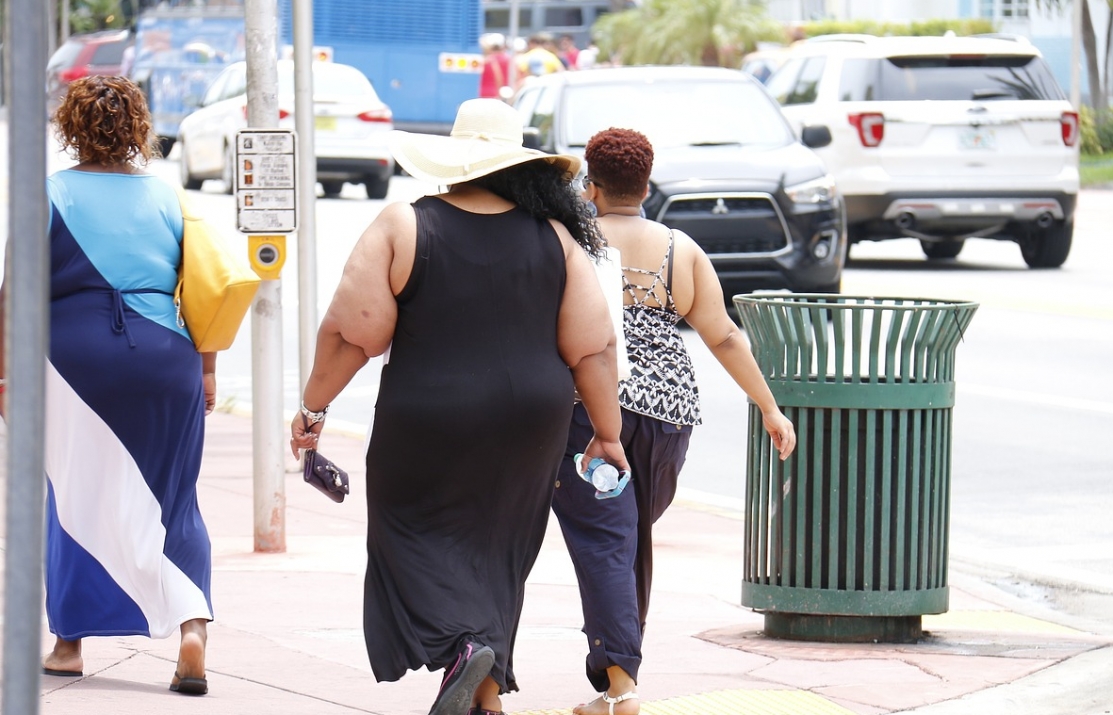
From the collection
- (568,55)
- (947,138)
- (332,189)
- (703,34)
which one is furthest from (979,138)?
(703,34)

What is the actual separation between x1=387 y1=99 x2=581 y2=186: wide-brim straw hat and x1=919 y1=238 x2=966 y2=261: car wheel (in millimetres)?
14954

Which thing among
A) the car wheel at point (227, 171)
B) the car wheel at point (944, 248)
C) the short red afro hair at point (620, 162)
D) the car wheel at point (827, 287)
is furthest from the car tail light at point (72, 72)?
the short red afro hair at point (620, 162)

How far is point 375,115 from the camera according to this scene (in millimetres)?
24469

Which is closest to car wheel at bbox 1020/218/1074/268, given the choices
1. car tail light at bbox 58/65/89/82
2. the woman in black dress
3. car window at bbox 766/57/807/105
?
car window at bbox 766/57/807/105

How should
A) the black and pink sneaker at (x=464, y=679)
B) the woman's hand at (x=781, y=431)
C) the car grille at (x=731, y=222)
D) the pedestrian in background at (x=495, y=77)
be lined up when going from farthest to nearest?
1. the pedestrian in background at (x=495, y=77)
2. the car grille at (x=731, y=222)
3. the woman's hand at (x=781, y=431)
4. the black and pink sneaker at (x=464, y=679)

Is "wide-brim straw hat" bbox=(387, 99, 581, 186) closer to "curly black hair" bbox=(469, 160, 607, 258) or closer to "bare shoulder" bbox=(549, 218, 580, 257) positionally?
"curly black hair" bbox=(469, 160, 607, 258)

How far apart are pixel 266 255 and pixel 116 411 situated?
194cm

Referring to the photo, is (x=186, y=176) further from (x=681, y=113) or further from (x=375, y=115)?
(x=681, y=113)

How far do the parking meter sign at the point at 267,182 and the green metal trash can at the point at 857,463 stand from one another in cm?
191

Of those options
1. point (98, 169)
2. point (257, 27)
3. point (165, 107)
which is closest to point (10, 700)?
point (98, 169)

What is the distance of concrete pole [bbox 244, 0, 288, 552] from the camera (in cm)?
684

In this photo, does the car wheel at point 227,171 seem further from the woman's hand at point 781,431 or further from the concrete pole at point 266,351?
the woman's hand at point 781,431

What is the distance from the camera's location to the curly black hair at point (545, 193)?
446cm

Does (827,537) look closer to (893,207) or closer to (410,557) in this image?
(410,557)
